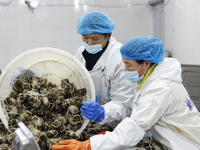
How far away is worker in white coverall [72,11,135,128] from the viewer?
6.90 feet

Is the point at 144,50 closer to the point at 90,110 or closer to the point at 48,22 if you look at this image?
the point at 90,110

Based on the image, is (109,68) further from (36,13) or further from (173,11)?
(36,13)

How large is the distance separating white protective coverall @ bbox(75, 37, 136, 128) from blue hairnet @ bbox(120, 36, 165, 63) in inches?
16.4

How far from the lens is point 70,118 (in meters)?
1.79

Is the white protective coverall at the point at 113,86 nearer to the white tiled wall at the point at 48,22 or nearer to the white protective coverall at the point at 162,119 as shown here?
the white protective coverall at the point at 162,119

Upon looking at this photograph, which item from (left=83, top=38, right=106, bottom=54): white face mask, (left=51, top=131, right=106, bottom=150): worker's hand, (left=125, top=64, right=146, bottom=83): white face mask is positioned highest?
(left=83, top=38, right=106, bottom=54): white face mask

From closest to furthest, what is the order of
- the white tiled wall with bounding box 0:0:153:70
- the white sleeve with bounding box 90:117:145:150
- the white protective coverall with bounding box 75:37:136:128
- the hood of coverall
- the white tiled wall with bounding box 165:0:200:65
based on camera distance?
the white sleeve with bounding box 90:117:145:150 → the hood of coverall → the white protective coverall with bounding box 75:37:136:128 → the white tiled wall with bounding box 165:0:200:65 → the white tiled wall with bounding box 0:0:153:70

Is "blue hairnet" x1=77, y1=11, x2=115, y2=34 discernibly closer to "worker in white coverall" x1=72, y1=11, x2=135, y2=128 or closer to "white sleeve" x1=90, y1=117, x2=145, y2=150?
"worker in white coverall" x1=72, y1=11, x2=135, y2=128

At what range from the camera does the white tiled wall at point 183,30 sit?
11.1 ft

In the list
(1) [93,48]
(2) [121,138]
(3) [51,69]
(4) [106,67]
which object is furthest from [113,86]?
(2) [121,138]

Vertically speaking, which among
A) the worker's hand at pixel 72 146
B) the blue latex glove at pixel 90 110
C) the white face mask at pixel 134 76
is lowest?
the worker's hand at pixel 72 146

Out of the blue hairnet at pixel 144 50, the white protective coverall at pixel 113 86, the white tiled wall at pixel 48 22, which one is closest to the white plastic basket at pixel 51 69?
the white protective coverall at pixel 113 86

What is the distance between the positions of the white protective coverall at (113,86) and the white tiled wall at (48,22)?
8.68ft

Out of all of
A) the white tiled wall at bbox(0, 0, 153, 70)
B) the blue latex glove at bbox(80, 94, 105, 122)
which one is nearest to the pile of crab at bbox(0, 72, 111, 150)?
the blue latex glove at bbox(80, 94, 105, 122)
